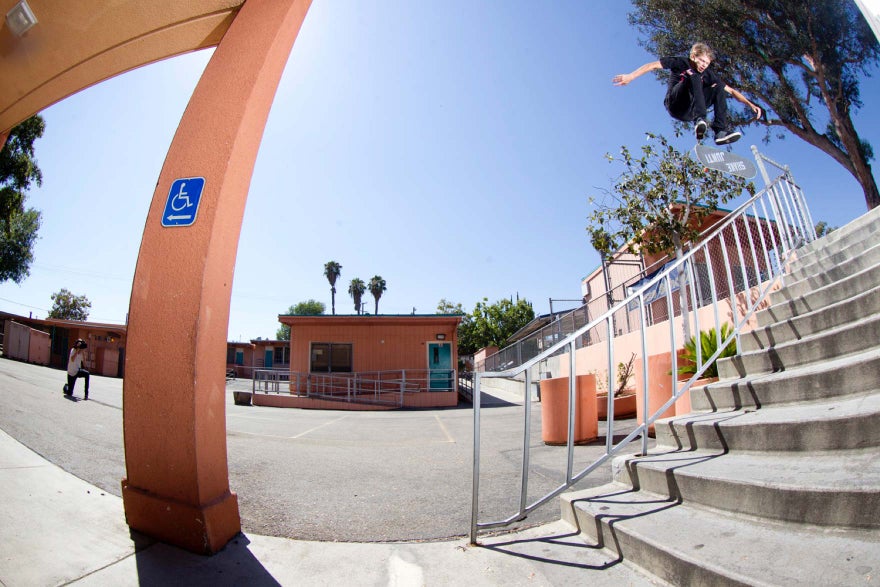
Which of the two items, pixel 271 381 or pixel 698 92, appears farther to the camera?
pixel 271 381

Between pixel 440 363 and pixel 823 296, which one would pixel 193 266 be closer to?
pixel 823 296

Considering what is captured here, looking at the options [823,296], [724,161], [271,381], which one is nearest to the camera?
[823,296]

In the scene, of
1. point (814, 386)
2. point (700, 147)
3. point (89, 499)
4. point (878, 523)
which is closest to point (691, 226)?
point (700, 147)

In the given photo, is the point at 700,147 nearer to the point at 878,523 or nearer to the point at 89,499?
the point at 878,523

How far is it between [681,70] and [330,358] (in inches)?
615

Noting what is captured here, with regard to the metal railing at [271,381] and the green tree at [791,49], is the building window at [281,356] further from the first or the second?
the green tree at [791,49]

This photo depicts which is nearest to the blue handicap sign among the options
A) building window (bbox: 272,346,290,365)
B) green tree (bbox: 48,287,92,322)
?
building window (bbox: 272,346,290,365)

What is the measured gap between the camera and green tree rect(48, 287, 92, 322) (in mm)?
49781

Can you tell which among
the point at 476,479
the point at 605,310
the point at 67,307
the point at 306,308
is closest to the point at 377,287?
the point at 306,308

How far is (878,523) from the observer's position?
57.4 inches

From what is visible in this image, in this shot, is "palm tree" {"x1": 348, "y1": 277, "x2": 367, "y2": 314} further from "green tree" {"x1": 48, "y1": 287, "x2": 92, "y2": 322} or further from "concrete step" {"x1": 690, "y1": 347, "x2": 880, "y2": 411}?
"concrete step" {"x1": 690, "y1": 347, "x2": 880, "y2": 411}

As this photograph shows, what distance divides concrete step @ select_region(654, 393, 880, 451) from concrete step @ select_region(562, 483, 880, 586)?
1.86ft

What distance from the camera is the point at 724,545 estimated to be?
5.38 feet

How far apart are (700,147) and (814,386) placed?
2503 mm
